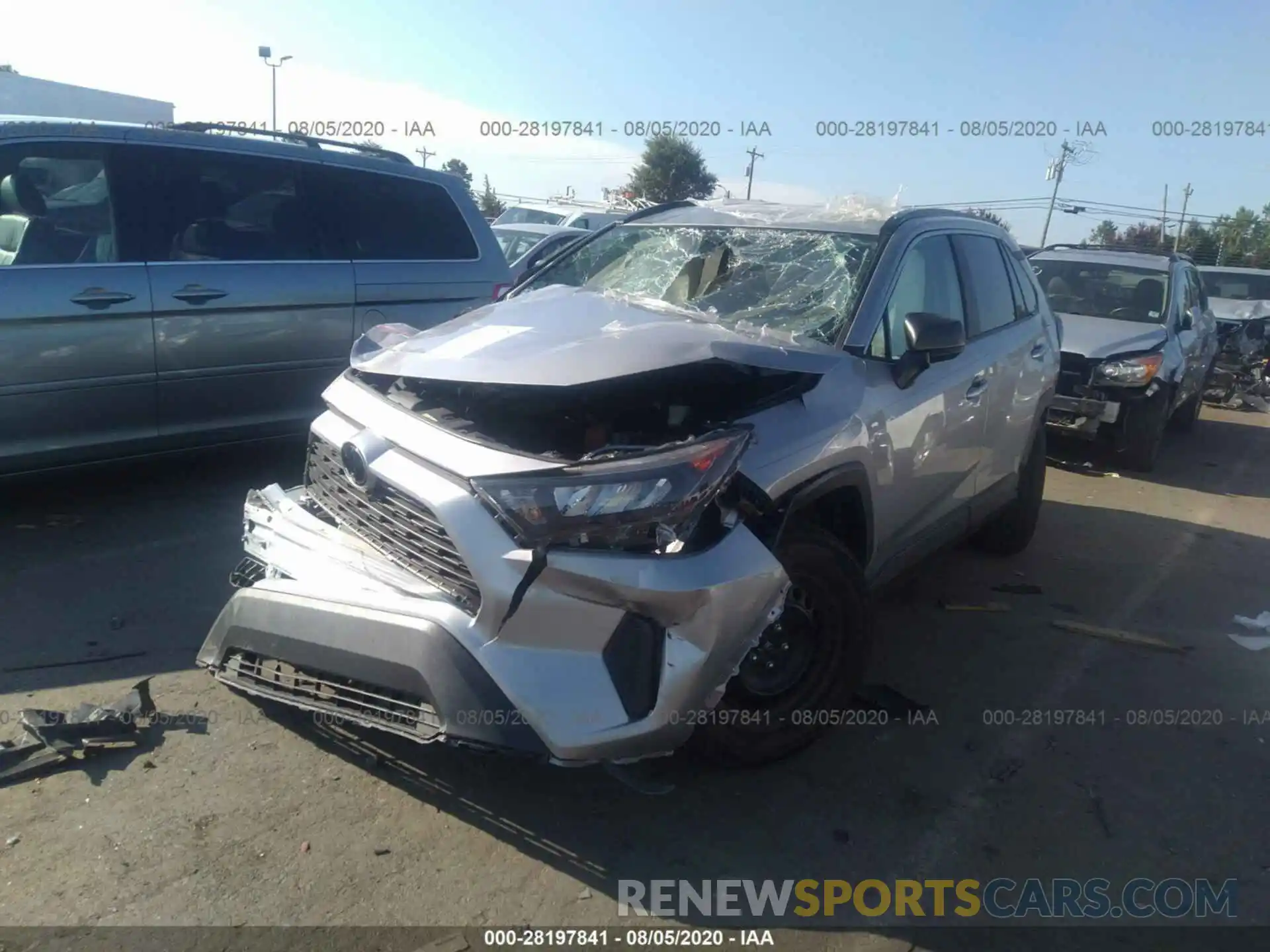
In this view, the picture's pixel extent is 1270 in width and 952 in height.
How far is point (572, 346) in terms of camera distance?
125 inches

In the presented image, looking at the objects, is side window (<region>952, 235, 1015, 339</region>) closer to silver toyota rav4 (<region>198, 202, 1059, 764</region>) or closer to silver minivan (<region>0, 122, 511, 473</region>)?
silver toyota rav4 (<region>198, 202, 1059, 764</region>)

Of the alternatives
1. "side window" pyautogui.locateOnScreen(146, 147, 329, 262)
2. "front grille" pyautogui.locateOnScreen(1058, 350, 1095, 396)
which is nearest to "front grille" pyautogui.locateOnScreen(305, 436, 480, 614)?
"side window" pyautogui.locateOnScreen(146, 147, 329, 262)

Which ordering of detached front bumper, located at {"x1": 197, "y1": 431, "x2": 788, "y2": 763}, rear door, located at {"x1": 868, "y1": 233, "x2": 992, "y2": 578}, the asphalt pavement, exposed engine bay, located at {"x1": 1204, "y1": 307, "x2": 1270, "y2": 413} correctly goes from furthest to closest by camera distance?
exposed engine bay, located at {"x1": 1204, "y1": 307, "x2": 1270, "y2": 413}
rear door, located at {"x1": 868, "y1": 233, "x2": 992, "y2": 578}
the asphalt pavement
detached front bumper, located at {"x1": 197, "y1": 431, "x2": 788, "y2": 763}

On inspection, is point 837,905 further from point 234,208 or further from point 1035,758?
point 234,208

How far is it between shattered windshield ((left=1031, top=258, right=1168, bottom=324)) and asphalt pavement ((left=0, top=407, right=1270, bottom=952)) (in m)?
5.28

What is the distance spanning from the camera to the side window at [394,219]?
614 centimetres

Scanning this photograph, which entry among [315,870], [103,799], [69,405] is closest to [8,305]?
[69,405]

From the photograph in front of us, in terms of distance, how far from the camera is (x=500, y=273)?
22.6 ft

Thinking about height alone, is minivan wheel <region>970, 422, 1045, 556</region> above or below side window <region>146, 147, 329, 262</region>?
below

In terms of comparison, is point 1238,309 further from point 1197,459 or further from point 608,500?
point 608,500

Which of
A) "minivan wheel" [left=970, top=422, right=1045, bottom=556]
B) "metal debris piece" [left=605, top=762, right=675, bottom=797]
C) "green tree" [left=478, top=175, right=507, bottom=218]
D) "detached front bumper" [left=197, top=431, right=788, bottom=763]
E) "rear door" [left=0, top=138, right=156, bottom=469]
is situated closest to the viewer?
"detached front bumper" [left=197, top=431, right=788, bottom=763]

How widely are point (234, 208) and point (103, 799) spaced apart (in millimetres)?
3655

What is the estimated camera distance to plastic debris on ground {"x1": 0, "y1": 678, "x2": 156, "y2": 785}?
Answer: 10.3 ft

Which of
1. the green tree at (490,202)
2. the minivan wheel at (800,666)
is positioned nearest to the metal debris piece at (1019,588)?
the minivan wheel at (800,666)
